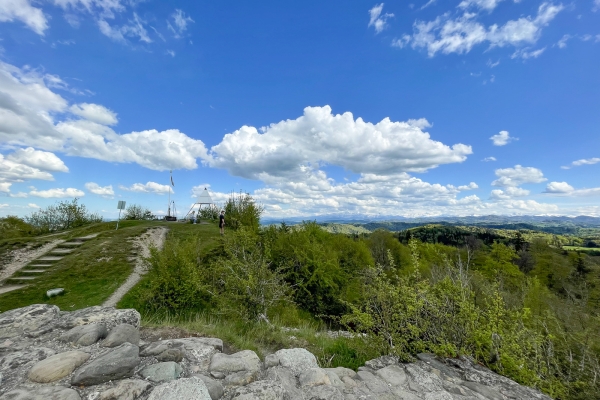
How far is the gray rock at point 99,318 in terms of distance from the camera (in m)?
4.61

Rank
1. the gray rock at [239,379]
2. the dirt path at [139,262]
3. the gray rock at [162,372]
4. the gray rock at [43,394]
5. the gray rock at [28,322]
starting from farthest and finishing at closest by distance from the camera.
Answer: the dirt path at [139,262] → the gray rock at [28,322] → the gray rock at [239,379] → the gray rock at [162,372] → the gray rock at [43,394]

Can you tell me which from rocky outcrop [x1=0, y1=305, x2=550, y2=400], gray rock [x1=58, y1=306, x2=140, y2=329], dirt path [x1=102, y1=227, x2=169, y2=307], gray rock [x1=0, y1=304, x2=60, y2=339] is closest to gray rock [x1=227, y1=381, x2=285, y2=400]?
rocky outcrop [x1=0, y1=305, x2=550, y2=400]

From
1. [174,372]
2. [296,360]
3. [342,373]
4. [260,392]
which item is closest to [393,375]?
[342,373]

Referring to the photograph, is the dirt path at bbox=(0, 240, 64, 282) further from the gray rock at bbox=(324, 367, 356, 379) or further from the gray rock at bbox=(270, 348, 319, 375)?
the gray rock at bbox=(324, 367, 356, 379)

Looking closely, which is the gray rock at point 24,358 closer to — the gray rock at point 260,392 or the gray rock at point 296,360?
the gray rock at point 260,392

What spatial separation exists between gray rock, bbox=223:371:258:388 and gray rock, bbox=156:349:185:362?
807mm

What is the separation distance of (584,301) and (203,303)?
101ft

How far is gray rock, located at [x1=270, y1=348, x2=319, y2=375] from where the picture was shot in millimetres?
4000

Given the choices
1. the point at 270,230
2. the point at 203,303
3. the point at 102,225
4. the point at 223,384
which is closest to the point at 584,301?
the point at 270,230

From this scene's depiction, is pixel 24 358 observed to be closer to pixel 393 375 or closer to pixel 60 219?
pixel 393 375

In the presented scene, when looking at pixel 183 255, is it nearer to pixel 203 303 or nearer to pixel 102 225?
pixel 203 303

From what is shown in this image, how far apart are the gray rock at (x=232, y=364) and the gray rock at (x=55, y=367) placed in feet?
5.28

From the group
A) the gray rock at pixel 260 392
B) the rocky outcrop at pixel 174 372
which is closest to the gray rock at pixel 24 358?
the rocky outcrop at pixel 174 372

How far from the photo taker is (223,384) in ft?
11.2
